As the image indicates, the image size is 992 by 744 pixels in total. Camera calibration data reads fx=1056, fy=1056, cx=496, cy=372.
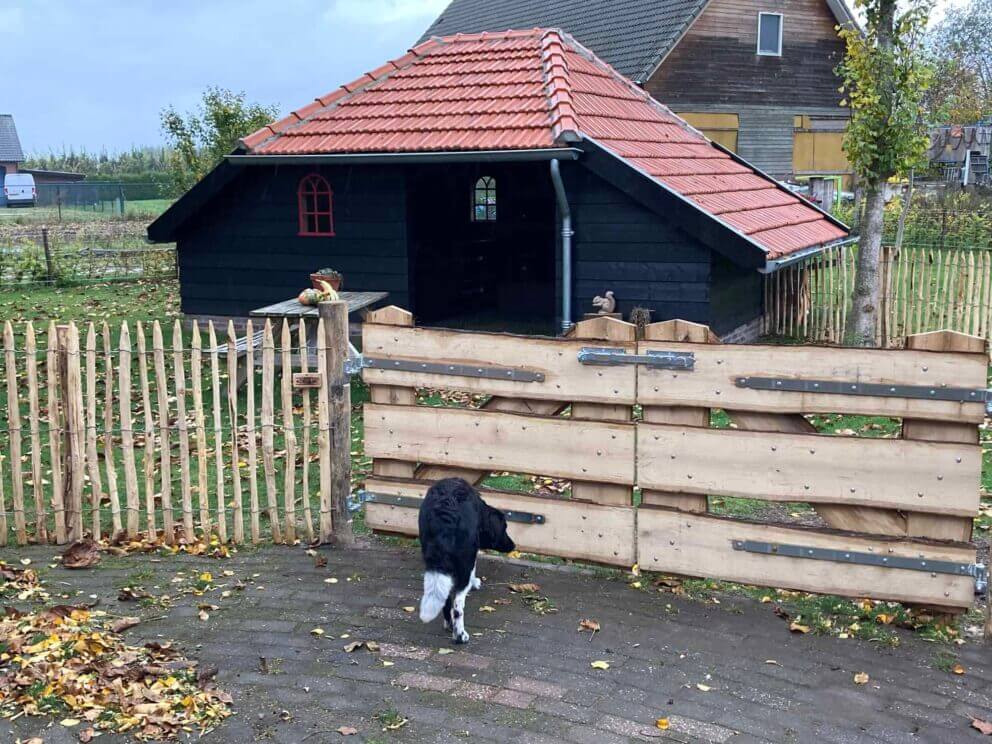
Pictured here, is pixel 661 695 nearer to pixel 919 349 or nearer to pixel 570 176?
pixel 919 349

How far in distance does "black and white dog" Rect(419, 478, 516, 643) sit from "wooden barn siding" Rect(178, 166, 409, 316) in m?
9.69

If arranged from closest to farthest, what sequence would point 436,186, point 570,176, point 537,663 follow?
point 537,663 < point 570,176 < point 436,186

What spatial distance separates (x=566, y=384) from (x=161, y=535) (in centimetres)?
306

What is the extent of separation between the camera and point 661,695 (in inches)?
191

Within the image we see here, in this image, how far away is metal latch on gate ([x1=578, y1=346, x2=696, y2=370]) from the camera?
19.0ft

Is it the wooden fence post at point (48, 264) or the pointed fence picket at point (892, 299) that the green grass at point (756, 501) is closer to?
the wooden fence post at point (48, 264)

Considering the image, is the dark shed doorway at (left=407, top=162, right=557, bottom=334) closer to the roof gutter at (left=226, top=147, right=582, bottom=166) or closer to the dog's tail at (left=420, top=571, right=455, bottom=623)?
the roof gutter at (left=226, top=147, right=582, bottom=166)

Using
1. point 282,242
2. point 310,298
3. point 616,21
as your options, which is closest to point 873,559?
→ point 310,298

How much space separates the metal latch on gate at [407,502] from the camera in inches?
247

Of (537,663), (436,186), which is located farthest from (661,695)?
(436,186)

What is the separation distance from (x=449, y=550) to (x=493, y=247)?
45.2ft

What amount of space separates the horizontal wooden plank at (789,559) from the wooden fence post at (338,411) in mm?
1953

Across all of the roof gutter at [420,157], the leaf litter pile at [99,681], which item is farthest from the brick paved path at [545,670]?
the roof gutter at [420,157]

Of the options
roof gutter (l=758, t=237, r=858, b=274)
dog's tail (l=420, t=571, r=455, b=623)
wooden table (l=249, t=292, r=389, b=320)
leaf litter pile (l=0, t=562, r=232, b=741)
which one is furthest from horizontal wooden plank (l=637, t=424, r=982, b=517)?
roof gutter (l=758, t=237, r=858, b=274)
